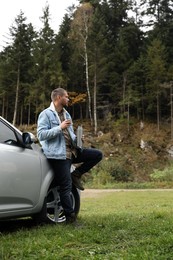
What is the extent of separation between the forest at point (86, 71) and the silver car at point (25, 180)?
116 feet

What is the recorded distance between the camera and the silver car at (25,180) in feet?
16.2

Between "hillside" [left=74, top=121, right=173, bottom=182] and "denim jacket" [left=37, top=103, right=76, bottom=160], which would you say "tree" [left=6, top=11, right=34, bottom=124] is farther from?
"denim jacket" [left=37, top=103, right=76, bottom=160]

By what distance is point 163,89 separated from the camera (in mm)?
41844

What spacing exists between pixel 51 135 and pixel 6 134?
624mm

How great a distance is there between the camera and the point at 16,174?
16.6 feet

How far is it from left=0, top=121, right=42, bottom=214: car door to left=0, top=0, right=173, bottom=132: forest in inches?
1400

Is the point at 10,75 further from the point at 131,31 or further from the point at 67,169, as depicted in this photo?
the point at 67,169

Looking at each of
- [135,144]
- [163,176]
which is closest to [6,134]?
[163,176]

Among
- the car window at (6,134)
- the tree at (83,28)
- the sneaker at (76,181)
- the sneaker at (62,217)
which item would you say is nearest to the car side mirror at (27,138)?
the car window at (6,134)

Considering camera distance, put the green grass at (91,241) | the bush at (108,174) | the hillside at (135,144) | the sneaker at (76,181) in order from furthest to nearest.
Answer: the hillside at (135,144), the bush at (108,174), the sneaker at (76,181), the green grass at (91,241)

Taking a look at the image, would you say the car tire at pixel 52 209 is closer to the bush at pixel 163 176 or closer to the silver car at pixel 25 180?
the silver car at pixel 25 180

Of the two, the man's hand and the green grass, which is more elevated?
the man's hand

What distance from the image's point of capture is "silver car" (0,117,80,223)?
494cm

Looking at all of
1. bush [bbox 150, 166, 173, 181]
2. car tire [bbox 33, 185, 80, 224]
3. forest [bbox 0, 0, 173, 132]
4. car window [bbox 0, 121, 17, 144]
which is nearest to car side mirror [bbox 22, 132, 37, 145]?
car window [bbox 0, 121, 17, 144]
